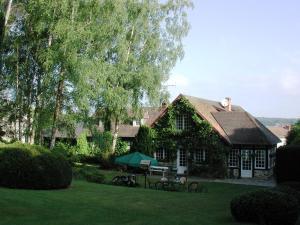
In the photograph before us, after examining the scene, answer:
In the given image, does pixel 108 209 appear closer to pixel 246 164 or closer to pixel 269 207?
pixel 269 207

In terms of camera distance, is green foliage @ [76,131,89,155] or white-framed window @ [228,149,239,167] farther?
green foliage @ [76,131,89,155]

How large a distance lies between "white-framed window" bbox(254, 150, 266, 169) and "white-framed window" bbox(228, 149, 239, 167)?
1.46 metres

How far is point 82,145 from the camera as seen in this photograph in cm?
4616

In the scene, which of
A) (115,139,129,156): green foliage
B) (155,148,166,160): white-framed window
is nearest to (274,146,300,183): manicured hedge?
(155,148,166,160): white-framed window

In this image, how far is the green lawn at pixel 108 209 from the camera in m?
12.4

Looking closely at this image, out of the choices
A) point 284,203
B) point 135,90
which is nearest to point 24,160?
point 284,203

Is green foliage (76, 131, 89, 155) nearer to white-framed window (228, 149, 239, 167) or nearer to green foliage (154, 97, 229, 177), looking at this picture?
green foliage (154, 97, 229, 177)

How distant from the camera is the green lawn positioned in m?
12.4

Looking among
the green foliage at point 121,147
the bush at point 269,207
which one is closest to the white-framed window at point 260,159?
the green foliage at point 121,147

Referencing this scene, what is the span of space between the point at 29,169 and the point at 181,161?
20.1 metres

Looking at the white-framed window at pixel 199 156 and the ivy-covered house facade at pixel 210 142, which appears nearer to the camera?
the ivy-covered house facade at pixel 210 142

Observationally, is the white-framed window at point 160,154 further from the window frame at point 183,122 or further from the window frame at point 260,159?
the window frame at point 260,159

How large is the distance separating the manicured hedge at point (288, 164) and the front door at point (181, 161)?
1848 centimetres

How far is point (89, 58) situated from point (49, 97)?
→ 11.3ft
